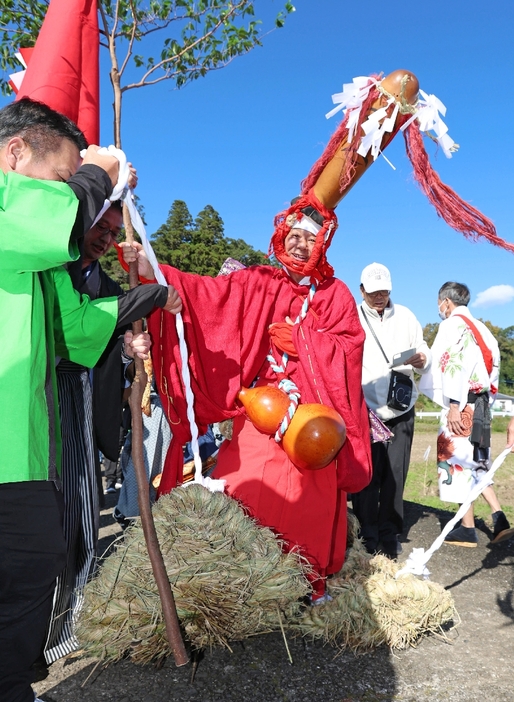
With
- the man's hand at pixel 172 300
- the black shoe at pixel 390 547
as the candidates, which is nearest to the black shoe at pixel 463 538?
the black shoe at pixel 390 547

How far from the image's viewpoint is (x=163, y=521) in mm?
2336

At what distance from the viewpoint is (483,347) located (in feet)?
15.1

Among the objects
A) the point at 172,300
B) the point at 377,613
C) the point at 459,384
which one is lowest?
the point at 377,613

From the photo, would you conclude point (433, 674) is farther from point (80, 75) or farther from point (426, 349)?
point (80, 75)

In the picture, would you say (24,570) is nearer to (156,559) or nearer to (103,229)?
(156,559)

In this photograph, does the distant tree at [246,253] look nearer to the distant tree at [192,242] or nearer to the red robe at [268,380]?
the distant tree at [192,242]

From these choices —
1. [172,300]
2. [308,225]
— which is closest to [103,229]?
[172,300]

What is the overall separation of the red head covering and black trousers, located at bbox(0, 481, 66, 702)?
1.91m

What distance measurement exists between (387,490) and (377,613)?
1.86m

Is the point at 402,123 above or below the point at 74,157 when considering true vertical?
above

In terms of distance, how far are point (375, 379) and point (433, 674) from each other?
7.60 ft

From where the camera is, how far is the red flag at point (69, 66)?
7.80 feet

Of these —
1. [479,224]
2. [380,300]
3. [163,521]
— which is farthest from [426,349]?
[163,521]

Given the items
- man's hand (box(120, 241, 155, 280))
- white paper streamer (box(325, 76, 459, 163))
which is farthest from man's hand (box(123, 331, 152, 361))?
white paper streamer (box(325, 76, 459, 163))
